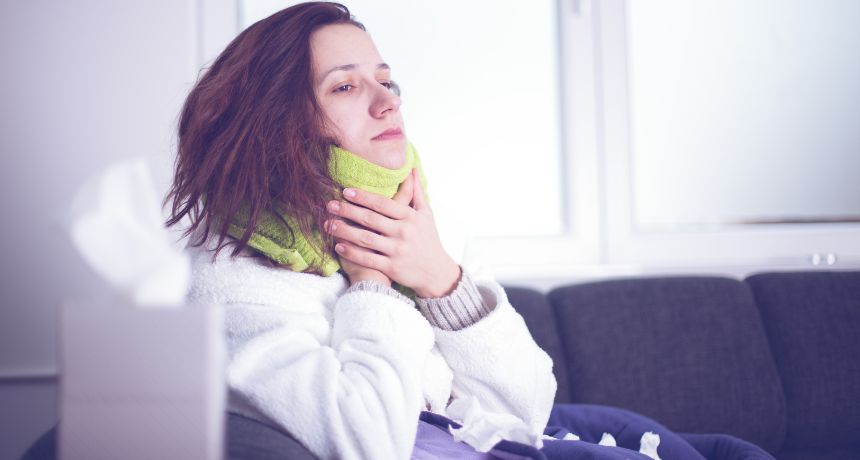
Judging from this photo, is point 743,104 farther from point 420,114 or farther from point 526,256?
point 420,114

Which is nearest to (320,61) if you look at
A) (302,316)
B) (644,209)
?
(302,316)

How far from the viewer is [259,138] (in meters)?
1.09

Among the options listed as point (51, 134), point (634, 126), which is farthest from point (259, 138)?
point (634, 126)

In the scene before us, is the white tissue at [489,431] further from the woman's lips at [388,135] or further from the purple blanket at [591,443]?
the woman's lips at [388,135]

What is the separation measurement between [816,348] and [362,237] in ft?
3.85

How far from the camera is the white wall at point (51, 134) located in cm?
174

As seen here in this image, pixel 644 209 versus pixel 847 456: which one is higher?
pixel 644 209

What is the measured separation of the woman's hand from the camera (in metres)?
1.06

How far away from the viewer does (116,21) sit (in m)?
1.78

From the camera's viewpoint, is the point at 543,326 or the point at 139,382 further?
the point at 543,326

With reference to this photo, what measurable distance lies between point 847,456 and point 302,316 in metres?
1.30

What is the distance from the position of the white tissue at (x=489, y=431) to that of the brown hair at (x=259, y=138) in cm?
34

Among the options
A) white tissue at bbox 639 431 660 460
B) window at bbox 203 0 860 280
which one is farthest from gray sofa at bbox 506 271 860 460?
white tissue at bbox 639 431 660 460

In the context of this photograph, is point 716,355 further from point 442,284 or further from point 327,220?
point 327,220
